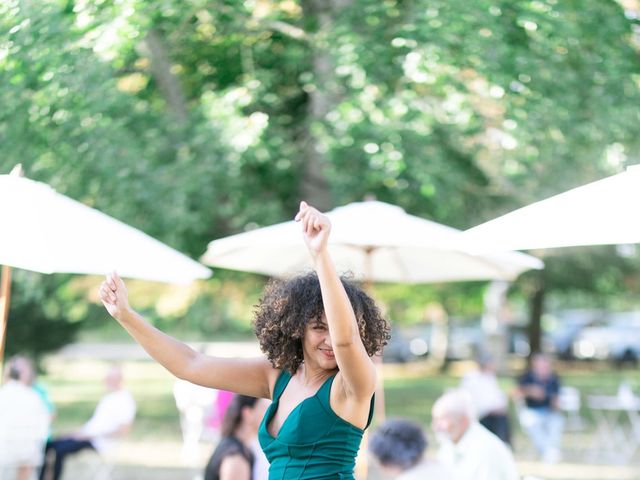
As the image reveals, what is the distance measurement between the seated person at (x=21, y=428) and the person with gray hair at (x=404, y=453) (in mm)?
4468

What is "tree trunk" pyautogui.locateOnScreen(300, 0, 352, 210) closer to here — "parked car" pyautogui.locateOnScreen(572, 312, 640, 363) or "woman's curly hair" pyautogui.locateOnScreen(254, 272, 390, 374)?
"woman's curly hair" pyautogui.locateOnScreen(254, 272, 390, 374)

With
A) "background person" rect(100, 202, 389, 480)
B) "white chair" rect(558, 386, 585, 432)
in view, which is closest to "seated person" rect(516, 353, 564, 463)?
"white chair" rect(558, 386, 585, 432)

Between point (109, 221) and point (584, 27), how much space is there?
5.47 metres

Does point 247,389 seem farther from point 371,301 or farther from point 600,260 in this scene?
point 600,260

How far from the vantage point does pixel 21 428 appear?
848 cm

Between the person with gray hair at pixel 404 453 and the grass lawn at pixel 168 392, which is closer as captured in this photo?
the person with gray hair at pixel 404 453

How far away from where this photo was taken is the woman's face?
2.78 metres

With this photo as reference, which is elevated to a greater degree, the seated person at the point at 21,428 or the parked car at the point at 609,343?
the seated person at the point at 21,428

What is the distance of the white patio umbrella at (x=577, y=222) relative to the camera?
12.7ft

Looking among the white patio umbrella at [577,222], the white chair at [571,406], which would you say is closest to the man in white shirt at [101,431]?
the white chair at [571,406]

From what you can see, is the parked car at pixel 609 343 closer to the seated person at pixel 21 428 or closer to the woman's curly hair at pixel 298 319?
the seated person at pixel 21 428

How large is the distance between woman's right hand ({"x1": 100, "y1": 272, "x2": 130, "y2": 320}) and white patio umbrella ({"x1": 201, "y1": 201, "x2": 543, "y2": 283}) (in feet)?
10.3

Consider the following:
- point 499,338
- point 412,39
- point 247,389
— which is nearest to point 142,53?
point 412,39

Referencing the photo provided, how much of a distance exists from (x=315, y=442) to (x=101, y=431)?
25.7 ft
